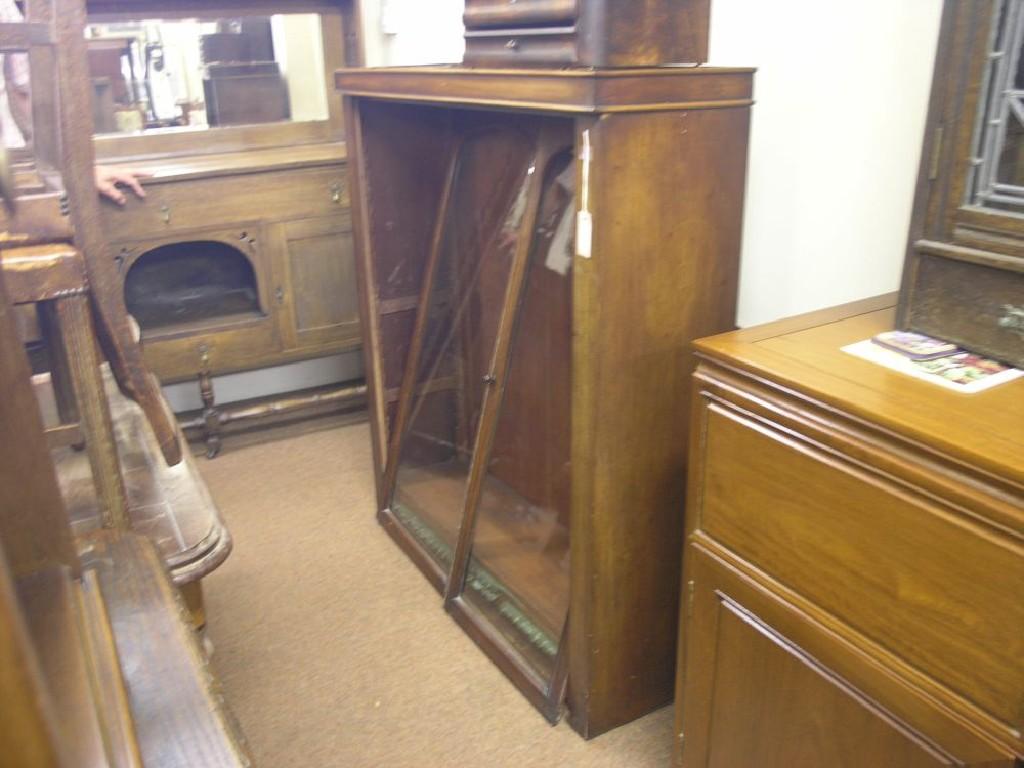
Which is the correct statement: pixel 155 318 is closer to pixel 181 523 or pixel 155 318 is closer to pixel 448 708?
pixel 181 523

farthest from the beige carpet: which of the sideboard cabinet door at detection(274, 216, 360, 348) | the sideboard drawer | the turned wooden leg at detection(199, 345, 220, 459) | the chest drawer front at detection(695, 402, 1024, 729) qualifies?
the sideboard drawer

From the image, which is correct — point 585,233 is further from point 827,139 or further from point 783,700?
point 783,700

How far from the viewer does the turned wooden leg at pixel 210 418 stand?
3.07m

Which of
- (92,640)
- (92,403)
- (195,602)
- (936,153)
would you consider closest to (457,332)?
(195,602)

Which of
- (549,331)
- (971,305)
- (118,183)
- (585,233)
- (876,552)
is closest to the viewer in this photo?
(876,552)

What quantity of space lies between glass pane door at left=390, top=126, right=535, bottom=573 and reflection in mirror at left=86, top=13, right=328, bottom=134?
1.21m

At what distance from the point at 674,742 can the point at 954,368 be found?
0.81 metres

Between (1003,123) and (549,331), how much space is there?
1052 millimetres

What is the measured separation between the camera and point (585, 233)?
56.9 inches

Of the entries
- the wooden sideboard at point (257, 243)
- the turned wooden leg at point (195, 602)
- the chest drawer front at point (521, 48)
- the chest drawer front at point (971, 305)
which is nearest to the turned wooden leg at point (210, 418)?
the wooden sideboard at point (257, 243)

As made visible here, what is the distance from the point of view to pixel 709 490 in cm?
128

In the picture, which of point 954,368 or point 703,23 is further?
point 703,23

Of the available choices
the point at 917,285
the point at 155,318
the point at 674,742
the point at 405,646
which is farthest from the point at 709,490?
the point at 155,318

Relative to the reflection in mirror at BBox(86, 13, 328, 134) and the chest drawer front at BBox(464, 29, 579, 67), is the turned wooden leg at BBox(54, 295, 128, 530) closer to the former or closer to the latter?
the chest drawer front at BBox(464, 29, 579, 67)
